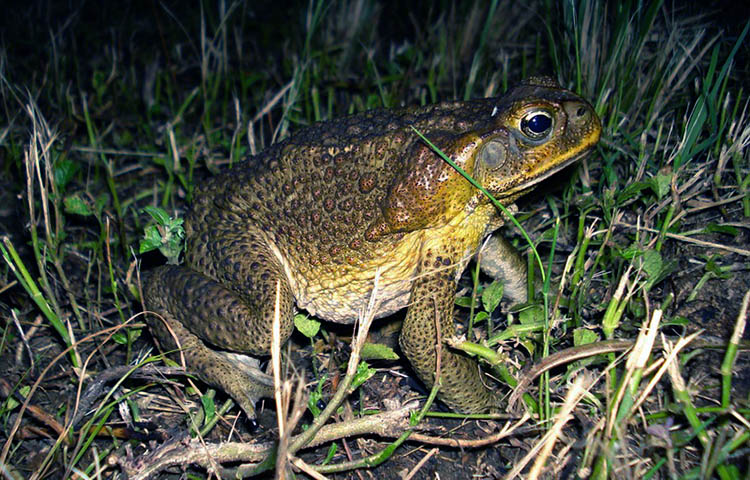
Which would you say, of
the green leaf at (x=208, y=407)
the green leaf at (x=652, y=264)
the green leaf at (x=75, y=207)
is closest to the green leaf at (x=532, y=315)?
the green leaf at (x=652, y=264)

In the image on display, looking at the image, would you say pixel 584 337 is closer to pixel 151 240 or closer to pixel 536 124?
pixel 536 124

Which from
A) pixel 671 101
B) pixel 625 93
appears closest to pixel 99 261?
pixel 625 93

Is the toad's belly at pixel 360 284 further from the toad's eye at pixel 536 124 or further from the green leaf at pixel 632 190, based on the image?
the green leaf at pixel 632 190

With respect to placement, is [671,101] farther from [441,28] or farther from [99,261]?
[99,261]

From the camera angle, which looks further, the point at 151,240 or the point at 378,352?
the point at 151,240

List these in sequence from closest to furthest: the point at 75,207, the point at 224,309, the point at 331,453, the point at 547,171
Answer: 1. the point at 331,453
2. the point at 547,171
3. the point at 224,309
4. the point at 75,207

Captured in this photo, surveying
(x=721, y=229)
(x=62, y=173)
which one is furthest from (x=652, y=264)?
(x=62, y=173)

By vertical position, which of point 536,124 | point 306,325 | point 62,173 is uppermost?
point 536,124
